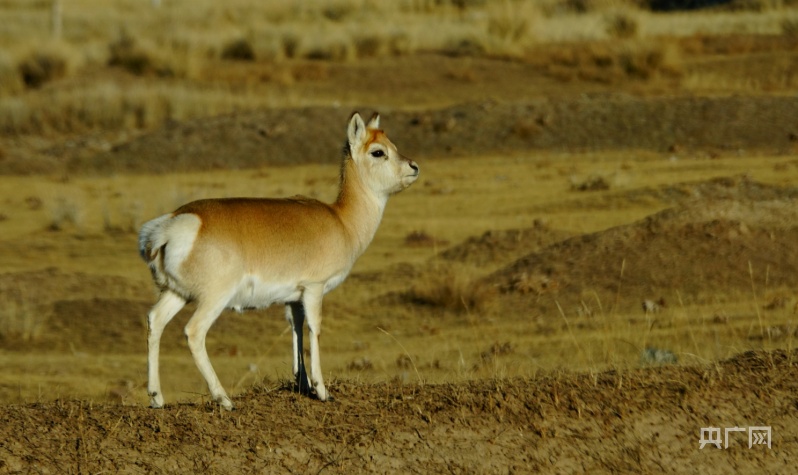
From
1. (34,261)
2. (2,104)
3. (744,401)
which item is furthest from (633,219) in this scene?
(2,104)

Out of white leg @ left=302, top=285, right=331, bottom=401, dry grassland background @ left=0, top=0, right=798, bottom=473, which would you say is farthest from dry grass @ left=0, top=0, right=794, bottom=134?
white leg @ left=302, top=285, right=331, bottom=401

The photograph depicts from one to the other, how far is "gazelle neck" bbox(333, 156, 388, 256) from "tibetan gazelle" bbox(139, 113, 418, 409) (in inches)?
0.5

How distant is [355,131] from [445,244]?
39.5ft

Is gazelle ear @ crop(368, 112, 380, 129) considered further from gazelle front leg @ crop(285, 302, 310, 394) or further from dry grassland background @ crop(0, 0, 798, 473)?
gazelle front leg @ crop(285, 302, 310, 394)

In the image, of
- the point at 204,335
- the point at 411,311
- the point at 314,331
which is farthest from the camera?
the point at 411,311

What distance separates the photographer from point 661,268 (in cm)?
1598

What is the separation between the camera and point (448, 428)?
7.68 meters

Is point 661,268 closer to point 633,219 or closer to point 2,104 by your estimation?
point 633,219

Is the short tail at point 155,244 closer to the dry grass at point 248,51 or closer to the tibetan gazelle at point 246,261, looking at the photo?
the tibetan gazelle at point 246,261

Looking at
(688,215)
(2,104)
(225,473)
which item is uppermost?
(225,473)

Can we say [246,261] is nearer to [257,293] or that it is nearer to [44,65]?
[257,293]

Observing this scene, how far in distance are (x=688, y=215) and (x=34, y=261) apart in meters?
10.2

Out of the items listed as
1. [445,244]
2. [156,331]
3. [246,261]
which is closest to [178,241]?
[246,261]

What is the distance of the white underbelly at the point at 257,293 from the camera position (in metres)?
7.72
